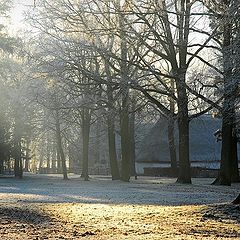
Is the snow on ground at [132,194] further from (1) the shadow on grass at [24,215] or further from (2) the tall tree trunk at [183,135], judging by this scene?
(1) the shadow on grass at [24,215]

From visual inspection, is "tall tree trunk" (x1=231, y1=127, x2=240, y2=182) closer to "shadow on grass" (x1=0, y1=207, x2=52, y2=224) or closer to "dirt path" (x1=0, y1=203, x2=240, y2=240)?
"dirt path" (x1=0, y1=203, x2=240, y2=240)

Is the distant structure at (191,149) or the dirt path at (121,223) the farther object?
the distant structure at (191,149)

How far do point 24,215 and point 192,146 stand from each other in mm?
51740

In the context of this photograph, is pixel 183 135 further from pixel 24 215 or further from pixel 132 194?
pixel 24 215

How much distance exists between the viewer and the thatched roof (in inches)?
2486

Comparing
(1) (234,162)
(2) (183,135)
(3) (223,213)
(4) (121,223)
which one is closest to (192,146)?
(1) (234,162)

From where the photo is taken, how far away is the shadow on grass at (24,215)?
493 inches

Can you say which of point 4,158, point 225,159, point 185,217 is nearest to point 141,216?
point 185,217

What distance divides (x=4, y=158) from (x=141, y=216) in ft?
139

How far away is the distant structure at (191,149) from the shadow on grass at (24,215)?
47.1 m

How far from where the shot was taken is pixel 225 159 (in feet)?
98.8

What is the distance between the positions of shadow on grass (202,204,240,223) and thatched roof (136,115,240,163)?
48.2m

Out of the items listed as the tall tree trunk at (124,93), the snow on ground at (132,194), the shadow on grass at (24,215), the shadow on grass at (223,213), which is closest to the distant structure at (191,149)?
the tall tree trunk at (124,93)

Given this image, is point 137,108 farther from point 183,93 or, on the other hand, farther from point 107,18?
point 107,18
